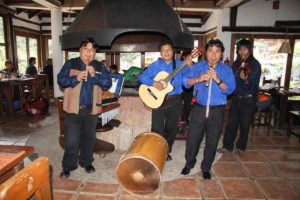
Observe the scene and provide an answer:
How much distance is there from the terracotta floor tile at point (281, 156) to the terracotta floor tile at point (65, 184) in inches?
111

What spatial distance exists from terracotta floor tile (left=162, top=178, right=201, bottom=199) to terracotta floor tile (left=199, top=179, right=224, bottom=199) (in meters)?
0.07

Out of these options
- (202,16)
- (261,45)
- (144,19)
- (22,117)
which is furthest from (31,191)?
(202,16)

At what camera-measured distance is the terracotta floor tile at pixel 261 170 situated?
3.19m

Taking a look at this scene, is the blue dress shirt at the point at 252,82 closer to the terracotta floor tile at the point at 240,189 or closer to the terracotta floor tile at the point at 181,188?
the terracotta floor tile at the point at 240,189

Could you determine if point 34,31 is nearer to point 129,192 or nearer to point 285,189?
point 129,192

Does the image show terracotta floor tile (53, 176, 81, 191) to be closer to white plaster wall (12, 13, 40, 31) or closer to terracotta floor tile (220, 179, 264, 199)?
terracotta floor tile (220, 179, 264, 199)

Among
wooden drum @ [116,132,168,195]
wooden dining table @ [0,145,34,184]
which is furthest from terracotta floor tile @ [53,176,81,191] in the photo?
wooden dining table @ [0,145,34,184]

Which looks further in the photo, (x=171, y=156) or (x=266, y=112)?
(x=266, y=112)

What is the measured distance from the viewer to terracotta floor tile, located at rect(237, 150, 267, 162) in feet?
12.0

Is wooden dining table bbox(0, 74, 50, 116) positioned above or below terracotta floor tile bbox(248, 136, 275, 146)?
above

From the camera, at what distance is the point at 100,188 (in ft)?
9.14

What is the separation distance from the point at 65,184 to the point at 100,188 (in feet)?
1.42

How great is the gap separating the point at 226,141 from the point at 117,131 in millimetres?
1761

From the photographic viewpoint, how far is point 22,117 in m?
6.01
